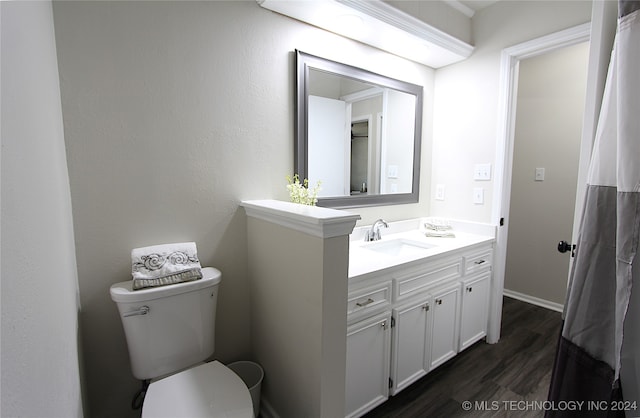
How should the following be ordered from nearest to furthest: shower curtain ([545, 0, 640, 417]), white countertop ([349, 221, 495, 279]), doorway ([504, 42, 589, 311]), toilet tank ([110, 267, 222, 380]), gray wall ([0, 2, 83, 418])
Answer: gray wall ([0, 2, 83, 418]) < shower curtain ([545, 0, 640, 417]) < toilet tank ([110, 267, 222, 380]) < white countertop ([349, 221, 495, 279]) < doorway ([504, 42, 589, 311])

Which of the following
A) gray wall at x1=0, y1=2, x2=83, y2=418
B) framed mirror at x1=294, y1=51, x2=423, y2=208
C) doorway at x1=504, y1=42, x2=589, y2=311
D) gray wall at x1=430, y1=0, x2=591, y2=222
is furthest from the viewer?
doorway at x1=504, y1=42, x2=589, y2=311

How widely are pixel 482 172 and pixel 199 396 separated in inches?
89.7

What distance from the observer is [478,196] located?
232 cm

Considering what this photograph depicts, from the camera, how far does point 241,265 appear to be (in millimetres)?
1624

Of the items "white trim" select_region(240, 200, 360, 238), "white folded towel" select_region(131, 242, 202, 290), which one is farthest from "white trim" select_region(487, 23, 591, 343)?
"white folded towel" select_region(131, 242, 202, 290)

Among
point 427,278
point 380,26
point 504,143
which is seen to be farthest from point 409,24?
point 427,278

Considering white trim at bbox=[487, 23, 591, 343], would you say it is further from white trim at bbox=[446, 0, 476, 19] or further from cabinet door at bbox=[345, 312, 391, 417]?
cabinet door at bbox=[345, 312, 391, 417]

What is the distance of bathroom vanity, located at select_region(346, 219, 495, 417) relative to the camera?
1.45m

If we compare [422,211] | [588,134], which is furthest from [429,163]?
[588,134]

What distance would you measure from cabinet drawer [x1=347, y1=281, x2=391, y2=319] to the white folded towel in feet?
2.29

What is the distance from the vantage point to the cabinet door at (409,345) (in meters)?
1.61

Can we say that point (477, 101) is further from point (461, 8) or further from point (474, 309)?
point (474, 309)

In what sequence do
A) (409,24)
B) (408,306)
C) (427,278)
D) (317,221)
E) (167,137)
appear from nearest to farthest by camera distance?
(317,221) → (167,137) → (408,306) → (427,278) → (409,24)

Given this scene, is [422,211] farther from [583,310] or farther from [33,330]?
[33,330]
